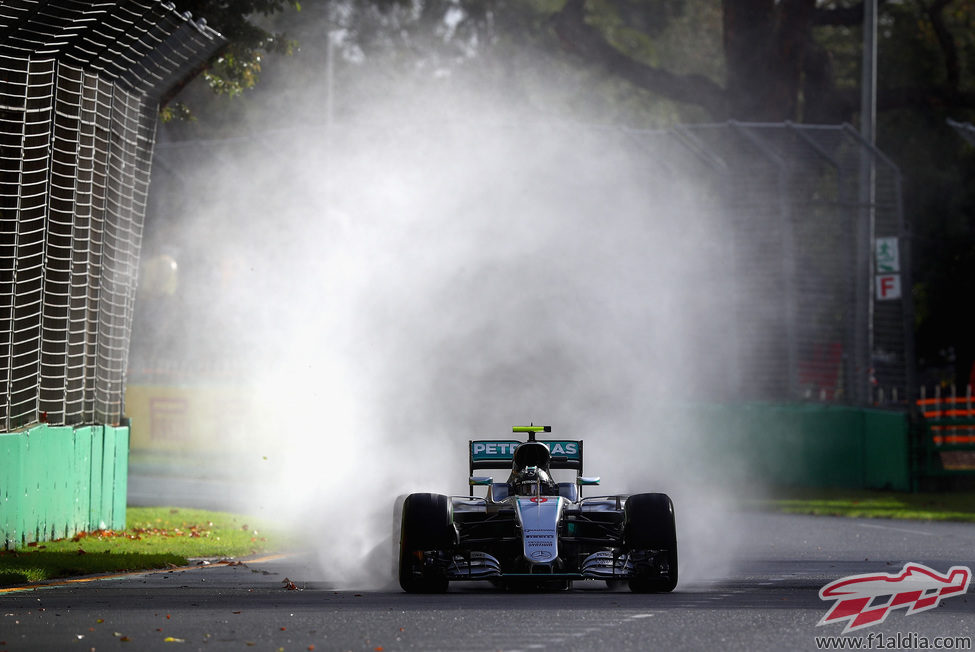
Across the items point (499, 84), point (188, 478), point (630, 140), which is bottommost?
point (188, 478)

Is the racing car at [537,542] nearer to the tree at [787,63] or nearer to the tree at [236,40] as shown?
the tree at [236,40]

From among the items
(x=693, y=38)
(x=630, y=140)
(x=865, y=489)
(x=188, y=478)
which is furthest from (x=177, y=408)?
(x=693, y=38)

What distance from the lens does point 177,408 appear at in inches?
1335

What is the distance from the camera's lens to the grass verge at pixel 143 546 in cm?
1366

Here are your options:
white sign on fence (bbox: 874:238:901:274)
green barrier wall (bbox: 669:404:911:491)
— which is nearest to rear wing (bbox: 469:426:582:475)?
green barrier wall (bbox: 669:404:911:491)

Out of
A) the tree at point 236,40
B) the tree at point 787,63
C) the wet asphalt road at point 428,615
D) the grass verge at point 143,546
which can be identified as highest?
the tree at point 787,63

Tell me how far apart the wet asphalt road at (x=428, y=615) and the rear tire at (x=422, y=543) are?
171mm

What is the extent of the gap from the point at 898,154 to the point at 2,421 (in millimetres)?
32296

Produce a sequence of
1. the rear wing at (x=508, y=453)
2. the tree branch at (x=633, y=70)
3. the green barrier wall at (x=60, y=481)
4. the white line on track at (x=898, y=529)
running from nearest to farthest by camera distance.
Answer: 1. the rear wing at (x=508, y=453)
2. the green barrier wall at (x=60, y=481)
3. the white line on track at (x=898, y=529)
4. the tree branch at (x=633, y=70)

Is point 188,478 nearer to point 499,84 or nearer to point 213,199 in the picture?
point 213,199

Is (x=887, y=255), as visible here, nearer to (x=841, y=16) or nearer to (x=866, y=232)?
(x=866, y=232)

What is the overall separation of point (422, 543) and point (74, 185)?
284 inches

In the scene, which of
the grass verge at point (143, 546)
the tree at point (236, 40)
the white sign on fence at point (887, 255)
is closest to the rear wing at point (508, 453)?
the grass verge at point (143, 546)

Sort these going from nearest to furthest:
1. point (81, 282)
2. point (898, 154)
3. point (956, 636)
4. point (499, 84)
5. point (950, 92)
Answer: point (956, 636), point (81, 282), point (950, 92), point (898, 154), point (499, 84)
